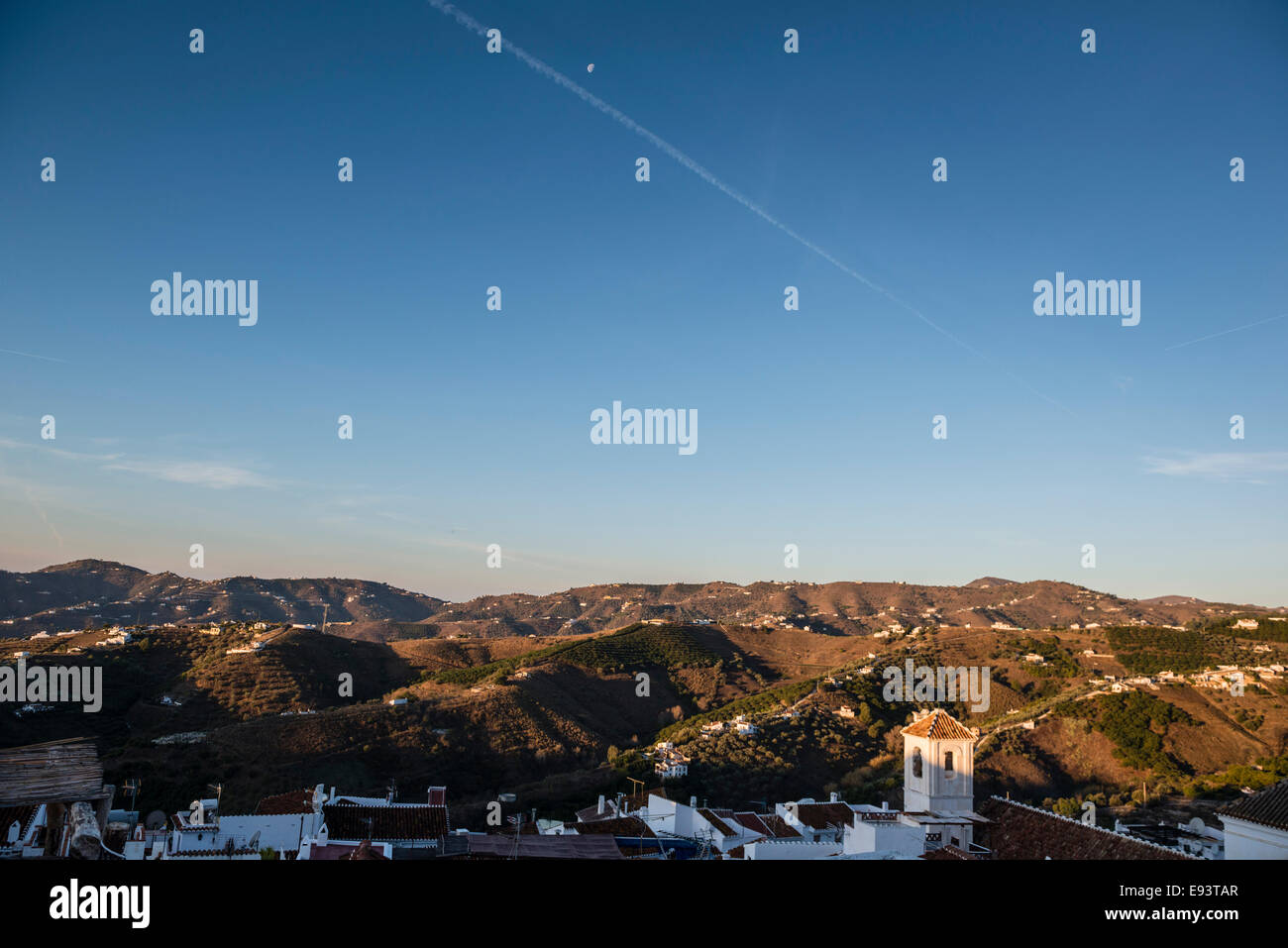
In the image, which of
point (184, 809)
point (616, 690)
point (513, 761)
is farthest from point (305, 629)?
point (184, 809)
